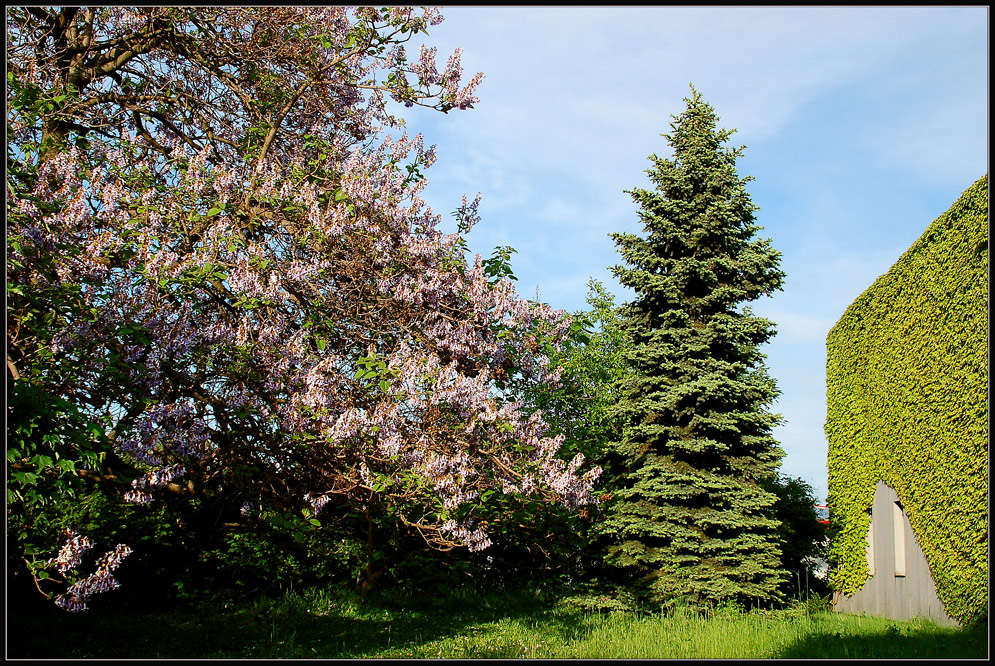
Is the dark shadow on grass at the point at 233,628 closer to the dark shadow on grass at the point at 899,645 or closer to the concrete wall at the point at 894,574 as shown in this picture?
the dark shadow on grass at the point at 899,645

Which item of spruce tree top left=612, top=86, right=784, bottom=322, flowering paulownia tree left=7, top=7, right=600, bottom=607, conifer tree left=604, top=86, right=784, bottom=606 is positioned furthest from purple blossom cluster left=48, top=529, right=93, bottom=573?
spruce tree top left=612, top=86, right=784, bottom=322

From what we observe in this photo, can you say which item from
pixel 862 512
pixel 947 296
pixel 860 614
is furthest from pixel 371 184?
pixel 860 614

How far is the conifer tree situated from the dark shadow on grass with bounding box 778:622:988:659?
198 cm

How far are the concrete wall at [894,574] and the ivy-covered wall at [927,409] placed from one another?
18 cm

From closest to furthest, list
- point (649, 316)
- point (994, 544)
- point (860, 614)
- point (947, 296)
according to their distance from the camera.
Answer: point (994, 544) → point (947, 296) → point (860, 614) → point (649, 316)

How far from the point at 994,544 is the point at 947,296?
9.98ft

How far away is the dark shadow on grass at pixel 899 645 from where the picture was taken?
726 centimetres

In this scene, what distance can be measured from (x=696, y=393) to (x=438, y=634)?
17.1 feet

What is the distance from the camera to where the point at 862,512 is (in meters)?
11.1

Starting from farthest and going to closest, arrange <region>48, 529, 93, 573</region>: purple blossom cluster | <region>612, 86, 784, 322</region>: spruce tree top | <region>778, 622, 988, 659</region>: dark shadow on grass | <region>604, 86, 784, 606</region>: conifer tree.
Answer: <region>612, 86, 784, 322</region>: spruce tree top < <region>604, 86, 784, 606</region>: conifer tree < <region>778, 622, 988, 659</region>: dark shadow on grass < <region>48, 529, 93, 573</region>: purple blossom cluster

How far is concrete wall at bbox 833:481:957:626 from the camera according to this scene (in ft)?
31.0

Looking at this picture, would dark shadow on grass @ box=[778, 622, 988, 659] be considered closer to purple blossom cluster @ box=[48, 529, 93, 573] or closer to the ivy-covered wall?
the ivy-covered wall

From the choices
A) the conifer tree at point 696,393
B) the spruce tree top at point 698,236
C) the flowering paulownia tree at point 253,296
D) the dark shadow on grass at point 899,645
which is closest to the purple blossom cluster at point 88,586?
the flowering paulownia tree at point 253,296

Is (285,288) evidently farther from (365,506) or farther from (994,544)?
(994,544)
